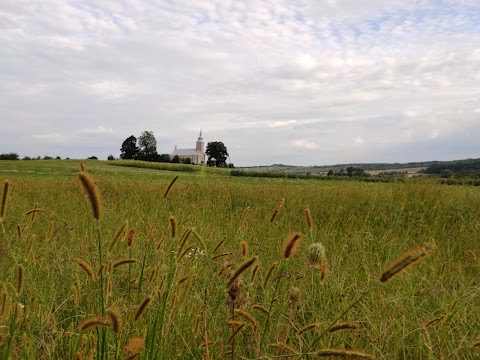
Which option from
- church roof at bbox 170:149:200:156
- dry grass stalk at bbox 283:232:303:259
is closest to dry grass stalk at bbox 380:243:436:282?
dry grass stalk at bbox 283:232:303:259

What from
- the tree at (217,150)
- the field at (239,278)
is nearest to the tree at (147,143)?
the tree at (217,150)

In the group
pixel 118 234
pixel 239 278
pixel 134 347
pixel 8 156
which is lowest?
pixel 134 347

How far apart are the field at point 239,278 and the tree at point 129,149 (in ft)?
285

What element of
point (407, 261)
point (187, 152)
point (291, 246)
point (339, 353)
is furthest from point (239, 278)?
point (187, 152)

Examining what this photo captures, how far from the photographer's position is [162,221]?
20.5ft

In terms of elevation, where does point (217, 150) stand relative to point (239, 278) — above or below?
above

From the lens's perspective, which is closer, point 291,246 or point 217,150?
point 291,246

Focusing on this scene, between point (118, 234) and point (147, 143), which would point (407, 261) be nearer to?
point (118, 234)

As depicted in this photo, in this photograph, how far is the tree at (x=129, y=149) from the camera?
311 ft

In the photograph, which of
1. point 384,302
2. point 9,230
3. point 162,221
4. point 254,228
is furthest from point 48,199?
point 384,302

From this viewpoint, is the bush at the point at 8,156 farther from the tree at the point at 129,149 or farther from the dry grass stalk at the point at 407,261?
the dry grass stalk at the point at 407,261

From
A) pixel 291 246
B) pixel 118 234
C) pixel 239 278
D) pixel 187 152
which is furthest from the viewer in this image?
pixel 187 152

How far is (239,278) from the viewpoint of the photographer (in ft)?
5.02

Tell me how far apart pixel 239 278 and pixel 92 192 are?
2.34 feet
